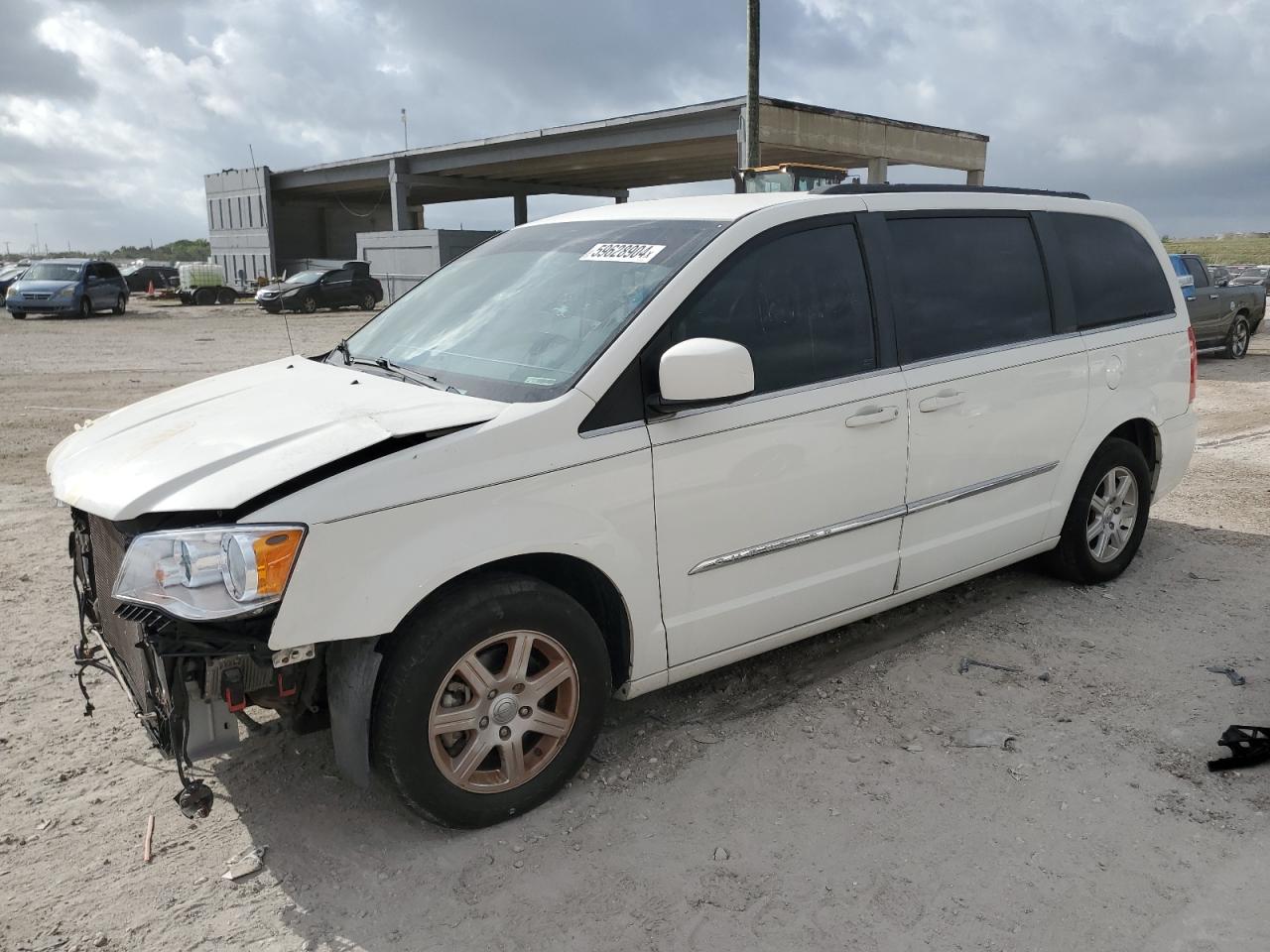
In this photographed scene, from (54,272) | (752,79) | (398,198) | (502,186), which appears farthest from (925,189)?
(502,186)

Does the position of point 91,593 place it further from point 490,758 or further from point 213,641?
point 490,758

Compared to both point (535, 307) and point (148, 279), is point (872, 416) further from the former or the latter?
point (148, 279)

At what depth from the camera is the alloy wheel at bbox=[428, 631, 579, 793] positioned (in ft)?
10.2

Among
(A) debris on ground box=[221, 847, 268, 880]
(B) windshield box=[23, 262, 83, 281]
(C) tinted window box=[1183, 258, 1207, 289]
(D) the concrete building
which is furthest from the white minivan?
(B) windshield box=[23, 262, 83, 281]

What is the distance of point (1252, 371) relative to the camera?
53.3 feet

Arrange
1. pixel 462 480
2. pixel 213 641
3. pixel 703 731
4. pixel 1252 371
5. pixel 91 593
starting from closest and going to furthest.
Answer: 1. pixel 213 641
2. pixel 462 480
3. pixel 91 593
4. pixel 703 731
5. pixel 1252 371

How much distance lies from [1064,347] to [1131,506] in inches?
44.9

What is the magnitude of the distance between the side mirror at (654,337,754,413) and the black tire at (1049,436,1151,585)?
2.56 metres

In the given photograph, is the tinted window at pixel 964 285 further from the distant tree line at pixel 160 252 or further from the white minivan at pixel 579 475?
the distant tree line at pixel 160 252

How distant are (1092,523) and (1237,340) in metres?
15.6

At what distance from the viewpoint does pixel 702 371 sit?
3.21 metres

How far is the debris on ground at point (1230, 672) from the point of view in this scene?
427 centimetres

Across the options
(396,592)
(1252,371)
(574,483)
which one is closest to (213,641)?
(396,592)

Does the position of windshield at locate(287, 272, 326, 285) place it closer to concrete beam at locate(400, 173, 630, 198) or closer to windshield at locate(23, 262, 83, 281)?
windshield at locate(23, 262, 83, 281)
